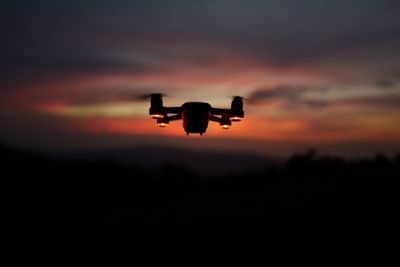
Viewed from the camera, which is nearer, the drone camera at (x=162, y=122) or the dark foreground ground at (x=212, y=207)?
the drone camera at (x=162, y=122)

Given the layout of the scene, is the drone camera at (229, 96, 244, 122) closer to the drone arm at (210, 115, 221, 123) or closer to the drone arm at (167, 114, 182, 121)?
the drone arm at (210, 115, 221, 123)

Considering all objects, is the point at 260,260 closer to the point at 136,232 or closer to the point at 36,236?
the point at 136,232

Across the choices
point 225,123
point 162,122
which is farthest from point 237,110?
point 162,122

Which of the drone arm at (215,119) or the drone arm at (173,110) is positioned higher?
the drone arm at (173,110)

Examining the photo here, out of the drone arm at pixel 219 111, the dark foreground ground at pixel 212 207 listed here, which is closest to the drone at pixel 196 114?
the drone arm at pixel 219 111

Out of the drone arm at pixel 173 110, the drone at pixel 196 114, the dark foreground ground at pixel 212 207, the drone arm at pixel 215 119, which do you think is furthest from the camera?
the dark foreground ground at pixel 212 207

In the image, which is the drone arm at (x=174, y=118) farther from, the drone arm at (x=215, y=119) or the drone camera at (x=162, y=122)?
the drone arm at (x=215, y=119)

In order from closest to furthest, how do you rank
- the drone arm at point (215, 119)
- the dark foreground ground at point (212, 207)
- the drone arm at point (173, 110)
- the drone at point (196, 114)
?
the drone at point (196, 114) → the drone arm at point (173, 110) → the drone arm at point (215, 119) → the dark foreground ground at point (212, 207)

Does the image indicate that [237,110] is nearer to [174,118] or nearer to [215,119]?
[215,119]
